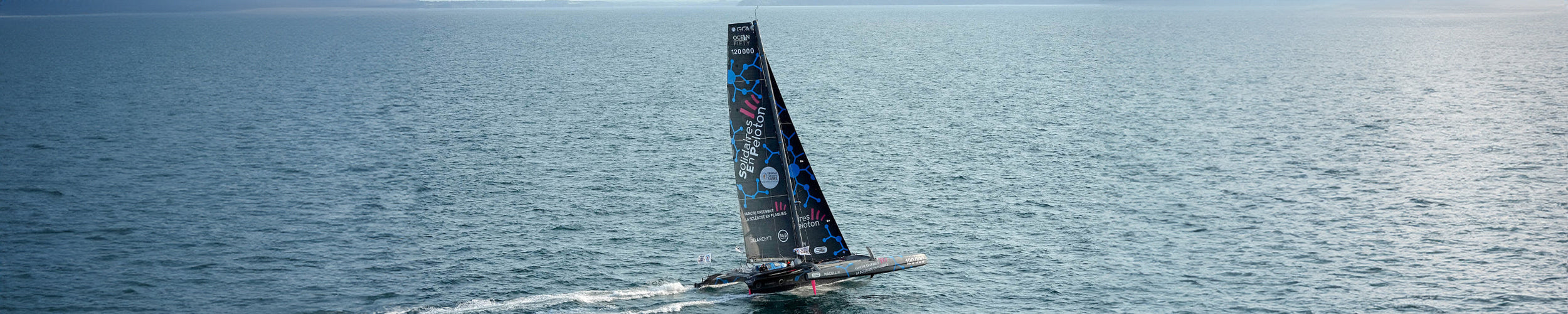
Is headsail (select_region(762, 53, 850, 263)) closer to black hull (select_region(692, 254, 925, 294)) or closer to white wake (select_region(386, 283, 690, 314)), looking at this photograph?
black hull (select_region(692, 254, 925, 294))

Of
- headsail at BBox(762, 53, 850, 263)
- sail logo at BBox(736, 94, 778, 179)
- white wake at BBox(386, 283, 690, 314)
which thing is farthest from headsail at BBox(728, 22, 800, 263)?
white wake at BBox(386, 283, 690, 314)

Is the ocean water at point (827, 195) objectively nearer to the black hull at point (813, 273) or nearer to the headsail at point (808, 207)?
the black hull at point (813, 273)

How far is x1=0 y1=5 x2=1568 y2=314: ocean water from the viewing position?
55.3m

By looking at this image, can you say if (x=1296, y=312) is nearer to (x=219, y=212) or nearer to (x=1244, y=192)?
(x=1244, y=192)

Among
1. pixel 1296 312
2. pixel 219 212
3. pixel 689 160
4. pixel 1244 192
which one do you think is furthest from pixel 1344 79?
pixel 219 212

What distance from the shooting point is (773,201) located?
48312 millimetres

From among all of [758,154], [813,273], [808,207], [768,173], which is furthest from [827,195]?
[758,154]

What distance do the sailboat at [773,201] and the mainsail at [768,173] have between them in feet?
0.08

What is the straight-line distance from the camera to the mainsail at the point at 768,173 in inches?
1766

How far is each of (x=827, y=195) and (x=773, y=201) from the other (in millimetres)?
27806

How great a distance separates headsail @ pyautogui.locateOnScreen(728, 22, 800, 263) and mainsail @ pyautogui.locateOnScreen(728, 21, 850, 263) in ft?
0.08

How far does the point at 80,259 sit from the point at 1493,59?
168 meters

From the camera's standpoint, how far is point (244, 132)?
103812 millimetres

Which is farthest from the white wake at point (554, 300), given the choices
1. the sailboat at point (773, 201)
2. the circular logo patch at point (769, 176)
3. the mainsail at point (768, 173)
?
the circular logo patch at point (769, 176)
